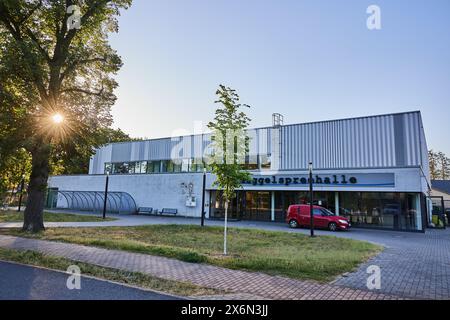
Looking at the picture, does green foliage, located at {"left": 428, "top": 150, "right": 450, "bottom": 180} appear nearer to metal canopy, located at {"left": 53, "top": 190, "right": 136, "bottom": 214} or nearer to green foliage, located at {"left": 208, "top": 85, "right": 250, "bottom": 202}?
metal canopy, located at {"left": 53, "top": 190, "right": 136, "bottom": 214}

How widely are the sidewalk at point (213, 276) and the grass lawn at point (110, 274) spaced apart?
0.32 meters

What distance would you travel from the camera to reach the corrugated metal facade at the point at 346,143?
2427 cm

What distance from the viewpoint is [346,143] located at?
86.7 feet

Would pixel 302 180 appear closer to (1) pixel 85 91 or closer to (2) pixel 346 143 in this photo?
(2) pixel 346 143

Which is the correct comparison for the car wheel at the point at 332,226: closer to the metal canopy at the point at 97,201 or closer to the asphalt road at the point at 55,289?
the asphalt road at the point at 55,289

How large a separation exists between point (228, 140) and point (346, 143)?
1775 cm

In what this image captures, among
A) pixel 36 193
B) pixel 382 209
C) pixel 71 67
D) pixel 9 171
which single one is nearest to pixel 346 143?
pixel 382 209

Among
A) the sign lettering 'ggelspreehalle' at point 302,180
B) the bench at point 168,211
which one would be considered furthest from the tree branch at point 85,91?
the bench at point 168,211

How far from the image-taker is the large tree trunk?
14930 mm

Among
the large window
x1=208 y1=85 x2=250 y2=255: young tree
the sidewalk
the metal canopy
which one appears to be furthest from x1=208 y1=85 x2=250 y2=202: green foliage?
the metal canopy

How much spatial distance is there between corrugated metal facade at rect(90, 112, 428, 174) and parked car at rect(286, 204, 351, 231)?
5411 mm

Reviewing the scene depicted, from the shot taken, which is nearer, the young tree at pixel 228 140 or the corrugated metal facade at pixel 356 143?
the young tree at pixel 228 140

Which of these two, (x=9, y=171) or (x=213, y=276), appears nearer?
(x=213, y=276)
